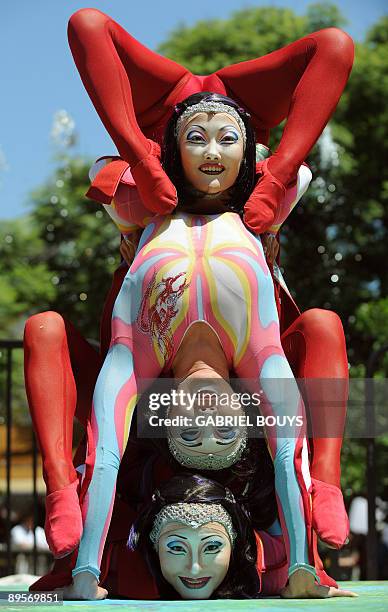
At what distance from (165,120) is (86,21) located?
0.43 metres

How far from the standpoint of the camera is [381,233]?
12367 millimetres

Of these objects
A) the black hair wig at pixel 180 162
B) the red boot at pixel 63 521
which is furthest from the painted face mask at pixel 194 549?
the black hair wig at pixel 180 162

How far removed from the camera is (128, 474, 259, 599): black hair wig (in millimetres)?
2873

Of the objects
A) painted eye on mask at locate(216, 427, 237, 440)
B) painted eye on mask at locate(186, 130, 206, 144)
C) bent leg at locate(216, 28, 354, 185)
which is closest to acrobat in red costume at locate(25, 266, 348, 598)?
painted eye on mask at locate(216, 427, 237, 440)

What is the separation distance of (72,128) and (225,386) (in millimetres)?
10258

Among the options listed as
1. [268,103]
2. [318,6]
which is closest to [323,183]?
[318,6]

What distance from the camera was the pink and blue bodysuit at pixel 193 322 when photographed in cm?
288

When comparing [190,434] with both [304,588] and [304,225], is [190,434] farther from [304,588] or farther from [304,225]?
[304,225]

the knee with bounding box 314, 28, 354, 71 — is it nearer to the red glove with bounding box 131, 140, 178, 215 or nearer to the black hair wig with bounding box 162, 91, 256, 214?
the black hair wig with bounding box 162, 91, 256, 214

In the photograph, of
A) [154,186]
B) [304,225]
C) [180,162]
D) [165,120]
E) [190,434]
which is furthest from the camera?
[304,225]

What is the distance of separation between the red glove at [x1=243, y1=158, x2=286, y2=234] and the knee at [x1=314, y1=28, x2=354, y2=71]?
1.39ft

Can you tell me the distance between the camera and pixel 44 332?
3008mm

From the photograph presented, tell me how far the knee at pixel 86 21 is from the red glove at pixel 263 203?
672 millimetres

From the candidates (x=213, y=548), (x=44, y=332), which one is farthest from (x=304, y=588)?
(x=44, y=332)
